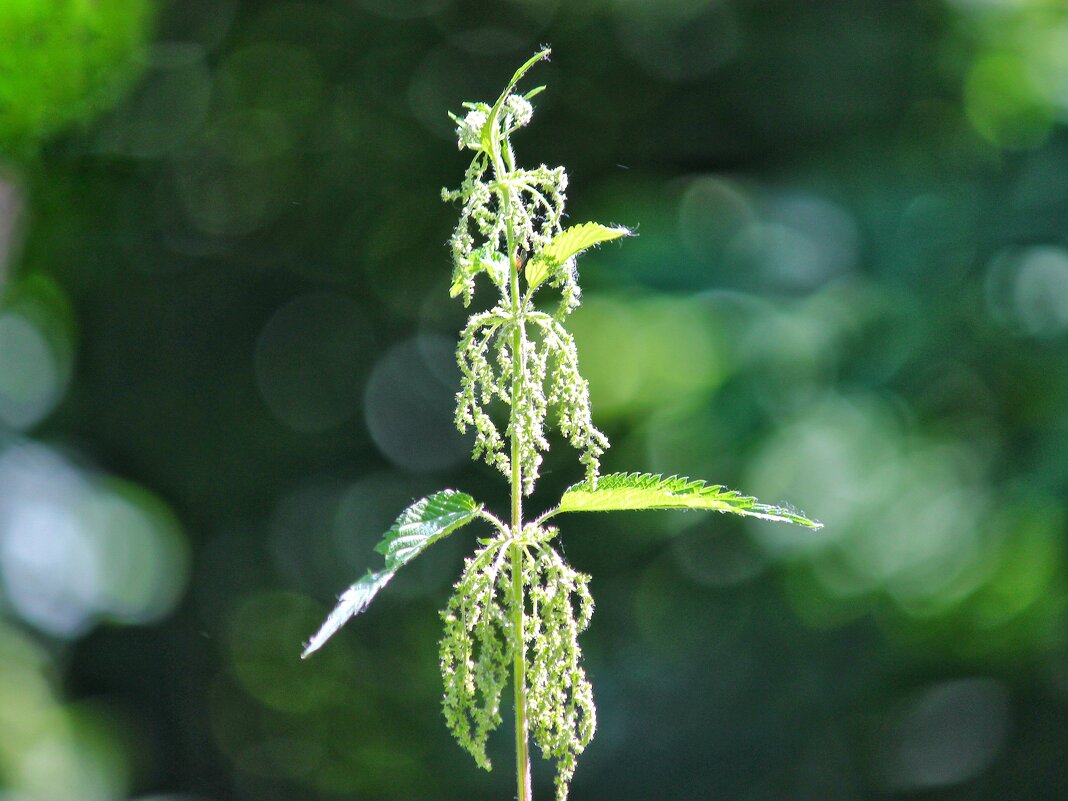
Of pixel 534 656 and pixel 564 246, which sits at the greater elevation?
pixel 564 246

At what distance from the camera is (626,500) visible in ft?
1.96

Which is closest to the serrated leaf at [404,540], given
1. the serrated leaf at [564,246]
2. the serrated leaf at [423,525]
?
the serrated leaf at [423,525]

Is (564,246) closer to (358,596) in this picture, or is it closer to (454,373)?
(358,596)

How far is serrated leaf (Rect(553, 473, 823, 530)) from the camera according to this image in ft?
1.92

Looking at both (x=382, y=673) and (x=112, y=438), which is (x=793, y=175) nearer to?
(x=382, y=673)

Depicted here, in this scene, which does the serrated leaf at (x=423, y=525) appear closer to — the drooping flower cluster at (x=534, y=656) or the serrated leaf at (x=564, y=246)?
the drooping flower cluster at (x=534, y=656)

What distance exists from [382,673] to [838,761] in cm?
165

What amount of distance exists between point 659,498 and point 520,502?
8cm

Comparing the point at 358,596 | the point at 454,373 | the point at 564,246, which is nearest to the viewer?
the point at 358,596

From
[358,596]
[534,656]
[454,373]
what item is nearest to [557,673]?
[534,656]

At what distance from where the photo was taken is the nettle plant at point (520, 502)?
1.86 ft

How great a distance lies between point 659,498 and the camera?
0.59 meters

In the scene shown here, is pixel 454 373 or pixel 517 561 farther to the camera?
pixel 454 373

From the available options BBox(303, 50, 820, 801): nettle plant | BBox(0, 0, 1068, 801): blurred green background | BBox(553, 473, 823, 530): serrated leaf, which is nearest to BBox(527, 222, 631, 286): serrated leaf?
BBox(303, 50, 820, 801): nettle plant
